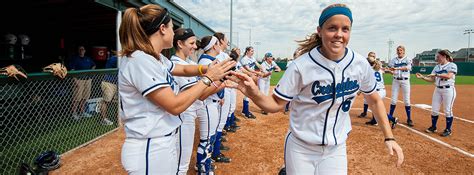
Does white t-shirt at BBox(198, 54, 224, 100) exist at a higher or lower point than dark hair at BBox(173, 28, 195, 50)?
lower

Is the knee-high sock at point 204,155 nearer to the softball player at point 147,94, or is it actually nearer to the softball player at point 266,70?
the softball player at point 147,94

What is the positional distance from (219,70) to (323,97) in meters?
0.81

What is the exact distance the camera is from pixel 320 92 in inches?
78.3

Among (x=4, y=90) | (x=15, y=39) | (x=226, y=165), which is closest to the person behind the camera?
A: (x=4, y=90)

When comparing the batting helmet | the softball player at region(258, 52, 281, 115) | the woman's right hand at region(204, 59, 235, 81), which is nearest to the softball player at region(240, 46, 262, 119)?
the softball player at region(258, 52, 281, 115)

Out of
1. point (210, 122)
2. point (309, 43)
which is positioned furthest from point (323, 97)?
point (210, 122)

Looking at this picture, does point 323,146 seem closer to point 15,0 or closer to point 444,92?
point 444,92

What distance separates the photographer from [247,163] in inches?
171

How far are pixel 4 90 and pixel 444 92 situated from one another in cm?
852

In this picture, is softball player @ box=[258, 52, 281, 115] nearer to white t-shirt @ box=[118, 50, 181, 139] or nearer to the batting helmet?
the batting helmet

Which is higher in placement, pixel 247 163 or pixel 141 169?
pixel 141 169

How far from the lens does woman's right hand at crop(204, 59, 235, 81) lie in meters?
1.79

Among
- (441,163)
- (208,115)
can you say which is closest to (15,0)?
(208,115)

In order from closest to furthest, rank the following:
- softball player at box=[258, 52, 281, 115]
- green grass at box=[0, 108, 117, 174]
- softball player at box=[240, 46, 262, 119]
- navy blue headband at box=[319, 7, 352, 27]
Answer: navy blue headband at box=[319, 7, 352, 27] → green grass at box=[0, 108, 117, 174] → softball player at box=[240, 46, 262, 119] → softball player at box=[258, 52, 281, 115]
